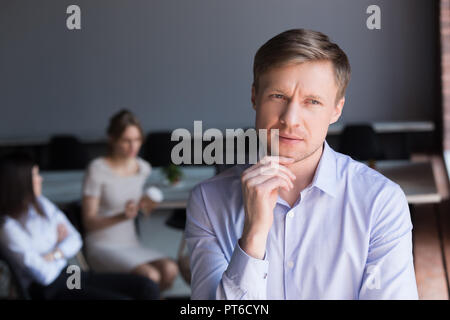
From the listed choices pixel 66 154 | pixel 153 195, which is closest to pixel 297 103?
pixel 153 195

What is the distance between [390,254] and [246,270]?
0.27 metres

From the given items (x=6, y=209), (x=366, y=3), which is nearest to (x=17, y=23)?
(x=6, y=209)

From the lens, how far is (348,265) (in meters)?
0.97

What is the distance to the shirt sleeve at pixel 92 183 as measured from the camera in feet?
9.36

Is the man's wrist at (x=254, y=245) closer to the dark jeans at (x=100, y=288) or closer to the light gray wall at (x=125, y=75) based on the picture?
the dark jeans at (x=100, y=288)

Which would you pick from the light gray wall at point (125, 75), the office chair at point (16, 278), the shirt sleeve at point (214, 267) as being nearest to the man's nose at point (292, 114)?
the shirt sleeve at point (214, 267)

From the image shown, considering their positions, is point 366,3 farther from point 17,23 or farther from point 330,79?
point 17,23

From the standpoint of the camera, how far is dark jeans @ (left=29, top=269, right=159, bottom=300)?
234 centimetres

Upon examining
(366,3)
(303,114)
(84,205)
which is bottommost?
(84,205)

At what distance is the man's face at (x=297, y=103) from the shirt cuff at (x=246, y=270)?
19 centimetres

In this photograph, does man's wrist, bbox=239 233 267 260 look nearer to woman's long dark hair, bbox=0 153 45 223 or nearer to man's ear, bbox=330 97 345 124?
man's ear, bbox=330 97 345 124

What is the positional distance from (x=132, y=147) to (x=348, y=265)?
2.26 metres

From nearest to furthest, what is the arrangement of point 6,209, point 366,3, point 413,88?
point 366,3, point 6,209, point 413,88

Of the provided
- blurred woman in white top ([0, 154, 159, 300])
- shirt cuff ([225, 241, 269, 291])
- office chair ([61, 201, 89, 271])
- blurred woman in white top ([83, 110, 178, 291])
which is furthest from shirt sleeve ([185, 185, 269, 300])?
office chair ([61, 201, 89, 271])
